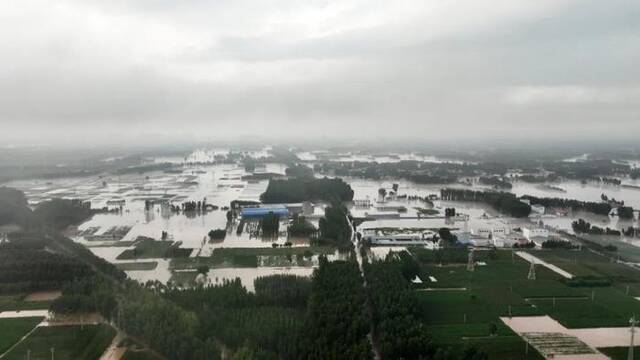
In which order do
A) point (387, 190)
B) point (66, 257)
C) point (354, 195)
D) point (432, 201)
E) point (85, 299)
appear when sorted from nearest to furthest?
point (85, 299) < point (66, 257) < point (432, 201) < point (354, 195) < point (387, 190)

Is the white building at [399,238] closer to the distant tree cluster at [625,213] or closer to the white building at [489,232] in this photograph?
the white building at [489,232]

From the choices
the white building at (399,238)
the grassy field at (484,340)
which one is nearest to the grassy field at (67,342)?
the grassy field at (484,340)

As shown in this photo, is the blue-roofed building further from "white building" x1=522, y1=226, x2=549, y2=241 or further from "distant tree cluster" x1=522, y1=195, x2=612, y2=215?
"distant tree cluster" x1=522, y1=195, x2=612, y2=215

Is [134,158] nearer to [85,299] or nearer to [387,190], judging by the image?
[387,190]

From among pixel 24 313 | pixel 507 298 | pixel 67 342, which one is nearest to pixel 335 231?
pixel 507 298

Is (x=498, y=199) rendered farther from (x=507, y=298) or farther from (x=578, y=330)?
(x=578, y=330)

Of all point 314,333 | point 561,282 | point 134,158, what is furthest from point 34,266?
point 134,158
